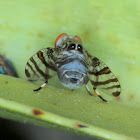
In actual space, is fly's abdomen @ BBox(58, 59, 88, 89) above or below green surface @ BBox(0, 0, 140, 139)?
below

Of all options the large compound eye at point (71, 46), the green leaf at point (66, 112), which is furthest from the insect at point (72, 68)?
the green leaf at point (66, 112)

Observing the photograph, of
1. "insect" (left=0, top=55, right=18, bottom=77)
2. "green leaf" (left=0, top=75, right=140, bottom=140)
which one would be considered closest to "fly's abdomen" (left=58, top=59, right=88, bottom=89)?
"green leaf" (left=0, top=75, right=140, bottom=140)

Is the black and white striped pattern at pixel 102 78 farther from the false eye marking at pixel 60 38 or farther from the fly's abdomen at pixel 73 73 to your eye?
the false eye marking at pixel 60 38

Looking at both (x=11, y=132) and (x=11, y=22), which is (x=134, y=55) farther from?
(x=11, y=132)

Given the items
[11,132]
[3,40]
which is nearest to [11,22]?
[3,40]

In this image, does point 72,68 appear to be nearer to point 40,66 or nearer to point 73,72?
point 73,72

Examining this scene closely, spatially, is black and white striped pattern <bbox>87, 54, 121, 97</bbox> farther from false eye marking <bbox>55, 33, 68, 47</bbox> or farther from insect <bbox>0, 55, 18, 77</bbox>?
insect <bbox>0, 55, 18, 77</bbox>

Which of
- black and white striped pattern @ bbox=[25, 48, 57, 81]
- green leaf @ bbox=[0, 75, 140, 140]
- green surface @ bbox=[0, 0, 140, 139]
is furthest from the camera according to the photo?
green surface @ bbox=[0, 0, 140, 139]

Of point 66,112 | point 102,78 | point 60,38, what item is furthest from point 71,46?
point 66,112
